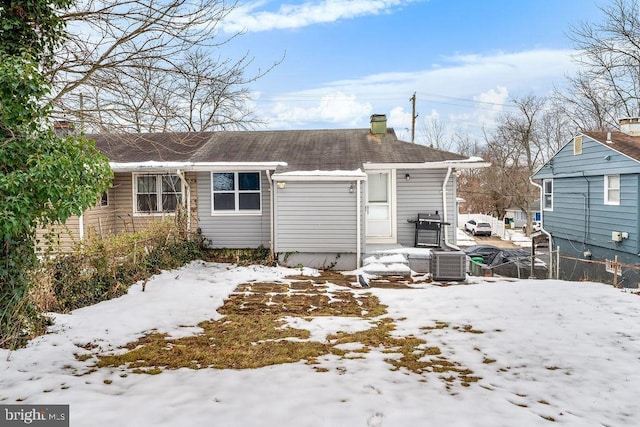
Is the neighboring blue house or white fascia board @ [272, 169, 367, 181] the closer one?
white fascia board @ [272, 169, 367, 181]

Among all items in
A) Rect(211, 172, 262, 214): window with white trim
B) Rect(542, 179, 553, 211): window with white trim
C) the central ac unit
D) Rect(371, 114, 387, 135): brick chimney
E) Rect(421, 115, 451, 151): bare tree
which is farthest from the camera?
Rect(421, 115, 451, 151): bare tree

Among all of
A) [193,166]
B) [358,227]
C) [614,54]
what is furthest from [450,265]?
[614,54]

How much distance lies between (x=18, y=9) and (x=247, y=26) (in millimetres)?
2931

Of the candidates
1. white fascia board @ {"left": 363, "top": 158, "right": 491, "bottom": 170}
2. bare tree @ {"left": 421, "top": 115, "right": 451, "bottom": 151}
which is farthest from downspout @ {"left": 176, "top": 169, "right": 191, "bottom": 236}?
bare tree @ {"left": 421, "top": 115, "right": 451, "bottom": 151}

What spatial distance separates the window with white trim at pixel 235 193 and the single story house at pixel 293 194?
0.03m

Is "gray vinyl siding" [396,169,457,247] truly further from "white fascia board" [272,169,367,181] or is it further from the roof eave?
"white fascia board" [272,169,367,181]

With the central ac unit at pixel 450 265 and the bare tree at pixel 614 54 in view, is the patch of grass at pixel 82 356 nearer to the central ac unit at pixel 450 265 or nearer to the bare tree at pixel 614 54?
the central ac unit at pixel 450 265

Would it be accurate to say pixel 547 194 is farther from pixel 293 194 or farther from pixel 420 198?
pixel 293 194

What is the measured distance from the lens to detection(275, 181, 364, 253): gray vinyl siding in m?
10.3

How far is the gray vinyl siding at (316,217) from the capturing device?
1031 centimetres

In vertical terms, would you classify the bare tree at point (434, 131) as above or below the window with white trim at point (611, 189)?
above

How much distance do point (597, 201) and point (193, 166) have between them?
12711mm

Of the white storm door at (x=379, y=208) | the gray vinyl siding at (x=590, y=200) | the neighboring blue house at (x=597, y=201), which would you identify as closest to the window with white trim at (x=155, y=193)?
the white storm door at (x=379, y=208)

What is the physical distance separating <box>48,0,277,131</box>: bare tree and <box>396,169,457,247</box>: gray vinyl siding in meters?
6.41
